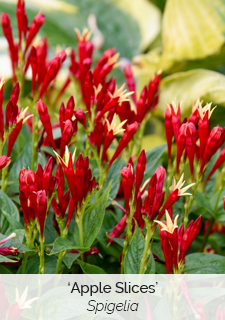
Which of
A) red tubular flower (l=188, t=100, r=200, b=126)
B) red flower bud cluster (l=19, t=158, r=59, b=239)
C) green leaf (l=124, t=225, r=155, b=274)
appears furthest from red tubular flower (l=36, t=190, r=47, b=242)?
red tubular flower (l=188, t=100, r=200, b=126)

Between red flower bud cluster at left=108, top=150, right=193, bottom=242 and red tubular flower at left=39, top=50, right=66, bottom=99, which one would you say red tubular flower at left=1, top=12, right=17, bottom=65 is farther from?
red flower bud cluster at left=108, top=150, right=193, bottom=242

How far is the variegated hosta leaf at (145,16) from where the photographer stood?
1.38m

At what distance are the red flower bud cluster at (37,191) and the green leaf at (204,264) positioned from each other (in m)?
0.19

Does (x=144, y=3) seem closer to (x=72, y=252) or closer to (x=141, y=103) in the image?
(x=141, y=103)

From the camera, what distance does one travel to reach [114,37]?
1.40 meters

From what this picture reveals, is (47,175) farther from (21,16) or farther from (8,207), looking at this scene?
(21,16)

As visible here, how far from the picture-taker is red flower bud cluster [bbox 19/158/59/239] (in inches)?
14.3

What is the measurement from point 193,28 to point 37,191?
86cm

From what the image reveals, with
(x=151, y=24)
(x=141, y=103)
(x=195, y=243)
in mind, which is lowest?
(x=195, y=243)

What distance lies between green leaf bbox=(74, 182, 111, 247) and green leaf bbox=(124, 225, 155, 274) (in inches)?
1.6
